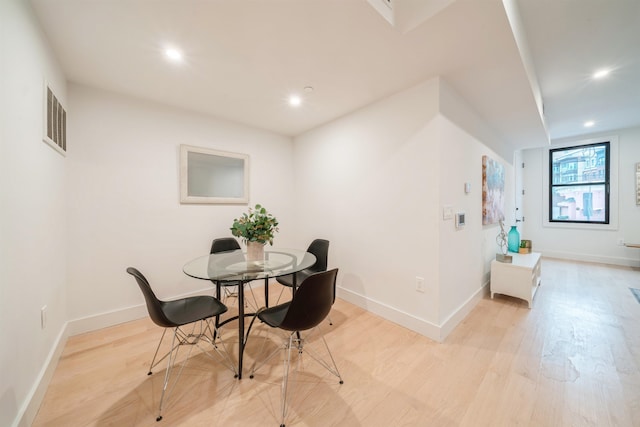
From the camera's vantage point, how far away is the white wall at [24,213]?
112cm

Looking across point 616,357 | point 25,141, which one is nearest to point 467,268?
point 616,357

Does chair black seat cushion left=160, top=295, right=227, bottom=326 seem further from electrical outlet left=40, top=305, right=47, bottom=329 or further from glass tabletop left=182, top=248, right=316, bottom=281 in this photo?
electrical outlet left=40, top=305, right=47, bottom=329

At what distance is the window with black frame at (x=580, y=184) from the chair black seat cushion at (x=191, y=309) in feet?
22.1

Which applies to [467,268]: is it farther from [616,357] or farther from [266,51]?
[266,51]

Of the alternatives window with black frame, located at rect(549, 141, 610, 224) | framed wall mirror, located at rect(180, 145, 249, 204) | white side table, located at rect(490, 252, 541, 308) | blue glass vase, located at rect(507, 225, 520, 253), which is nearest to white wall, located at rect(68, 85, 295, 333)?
framed wall mirror, located at rect(180, 145, 249, 204)

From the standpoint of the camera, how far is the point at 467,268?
8.61 ft

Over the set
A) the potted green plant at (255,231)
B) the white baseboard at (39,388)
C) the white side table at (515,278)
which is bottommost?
the white baseboard at (39,388)

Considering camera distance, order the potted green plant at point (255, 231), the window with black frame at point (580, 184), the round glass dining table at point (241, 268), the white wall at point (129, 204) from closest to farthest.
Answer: the round glass dining table at point (241, 268)
the potted green plant at point (255, 231)
the white wall at point (129, 204)
the window with black frame at point (580, 184)

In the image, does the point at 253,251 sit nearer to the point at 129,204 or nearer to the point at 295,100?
the point at 129,204

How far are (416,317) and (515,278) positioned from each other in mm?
1549

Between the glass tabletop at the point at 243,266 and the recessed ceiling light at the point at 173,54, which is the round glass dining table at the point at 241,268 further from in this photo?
the recessed ceiling light at the point at 173,54

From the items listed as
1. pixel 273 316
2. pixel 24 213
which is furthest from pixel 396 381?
pixel 24 213

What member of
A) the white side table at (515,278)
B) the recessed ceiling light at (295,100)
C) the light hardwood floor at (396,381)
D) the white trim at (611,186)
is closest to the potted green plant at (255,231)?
the light hardwood floor at (396,381)

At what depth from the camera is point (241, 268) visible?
74.0 inches
